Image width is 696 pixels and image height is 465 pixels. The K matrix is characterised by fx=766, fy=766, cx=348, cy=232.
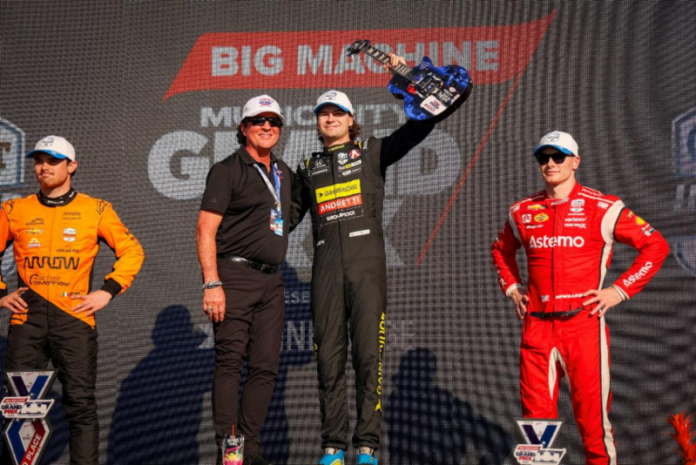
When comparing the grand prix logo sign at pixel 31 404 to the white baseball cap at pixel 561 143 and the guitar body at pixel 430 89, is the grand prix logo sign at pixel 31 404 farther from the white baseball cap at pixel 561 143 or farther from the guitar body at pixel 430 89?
the white baseball cap at pixel 561 143

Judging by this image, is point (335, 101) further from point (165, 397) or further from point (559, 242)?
point (165, 397)

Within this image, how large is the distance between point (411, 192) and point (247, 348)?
1.61 meters

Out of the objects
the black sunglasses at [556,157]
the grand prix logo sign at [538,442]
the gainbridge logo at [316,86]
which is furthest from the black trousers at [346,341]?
the gainbridge logo at [316,86]

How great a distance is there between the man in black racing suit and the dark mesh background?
45.4 inches

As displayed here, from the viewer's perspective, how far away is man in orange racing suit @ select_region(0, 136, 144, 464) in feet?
10.6

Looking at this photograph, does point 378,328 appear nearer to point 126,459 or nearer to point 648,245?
point 648,245

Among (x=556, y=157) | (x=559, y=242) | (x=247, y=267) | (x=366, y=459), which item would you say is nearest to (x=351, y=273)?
(x=247, y=267)

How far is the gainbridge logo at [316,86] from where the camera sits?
427 cm

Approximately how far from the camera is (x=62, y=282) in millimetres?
3316

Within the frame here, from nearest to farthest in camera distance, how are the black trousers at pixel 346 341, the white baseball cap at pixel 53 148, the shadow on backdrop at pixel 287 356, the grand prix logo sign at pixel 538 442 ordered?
the grand prix logo sign at pixel 538 442
the black trousers at pixel 346 341
the white baseball cap at pixel 53 148
the shadow on backdrop at pixel 287 356

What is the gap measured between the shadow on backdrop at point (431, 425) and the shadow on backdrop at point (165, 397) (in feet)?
3.48

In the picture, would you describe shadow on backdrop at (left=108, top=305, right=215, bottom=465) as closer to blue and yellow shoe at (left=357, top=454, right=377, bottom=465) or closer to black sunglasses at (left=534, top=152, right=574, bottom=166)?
blue and yellow shoe at (left=357, top=454, right=377, bottom=465)

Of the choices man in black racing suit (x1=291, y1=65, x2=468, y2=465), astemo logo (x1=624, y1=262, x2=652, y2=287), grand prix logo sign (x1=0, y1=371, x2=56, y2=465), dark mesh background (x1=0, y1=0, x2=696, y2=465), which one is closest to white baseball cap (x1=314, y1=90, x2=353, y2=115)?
man in black racing suit (x1=291, y1=65, x2=468, y2=465)

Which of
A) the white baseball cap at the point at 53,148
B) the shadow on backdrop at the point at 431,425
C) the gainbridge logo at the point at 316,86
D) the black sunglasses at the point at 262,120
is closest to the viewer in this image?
the black sunglasses at the point at 262,120
